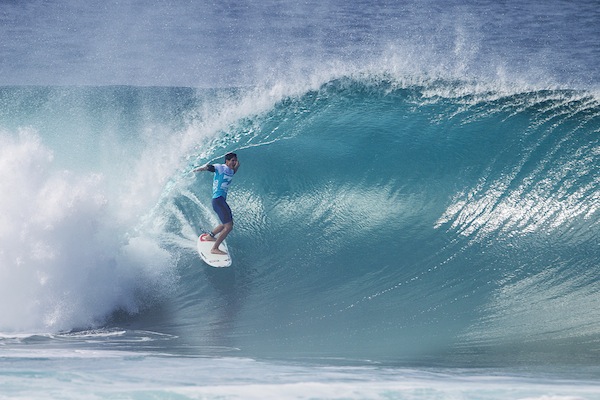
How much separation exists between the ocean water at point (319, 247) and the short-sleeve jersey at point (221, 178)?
98cm

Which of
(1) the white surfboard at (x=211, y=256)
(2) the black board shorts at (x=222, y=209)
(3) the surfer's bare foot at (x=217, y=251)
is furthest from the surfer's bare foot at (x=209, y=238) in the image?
(2) the black board shorts at (x=222, y=209)

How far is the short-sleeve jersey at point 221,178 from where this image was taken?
8680 millimetres

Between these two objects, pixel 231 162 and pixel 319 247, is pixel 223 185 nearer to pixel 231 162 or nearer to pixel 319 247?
pixel 231 162

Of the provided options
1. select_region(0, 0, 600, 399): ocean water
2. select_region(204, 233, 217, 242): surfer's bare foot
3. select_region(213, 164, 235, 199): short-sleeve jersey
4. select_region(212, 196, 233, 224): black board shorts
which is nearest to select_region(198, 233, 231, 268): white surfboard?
select_region(204, 233, 217, 242): surfer's bare foot

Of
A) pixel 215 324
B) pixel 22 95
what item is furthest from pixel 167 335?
pixel 22 95

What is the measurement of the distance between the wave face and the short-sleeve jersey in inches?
37.3

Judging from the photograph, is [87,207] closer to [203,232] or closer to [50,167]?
[50,167]

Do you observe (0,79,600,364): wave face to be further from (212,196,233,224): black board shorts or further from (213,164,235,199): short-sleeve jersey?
(213,164,235,199): short-sleeve jersey

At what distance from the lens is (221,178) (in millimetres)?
8734

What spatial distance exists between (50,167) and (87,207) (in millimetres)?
739

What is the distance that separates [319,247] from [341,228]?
42 centimetres

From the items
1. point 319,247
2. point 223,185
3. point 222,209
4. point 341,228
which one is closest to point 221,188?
point 223,185

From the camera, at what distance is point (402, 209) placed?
1008cm

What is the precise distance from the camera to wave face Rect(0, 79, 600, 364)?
8.12m
